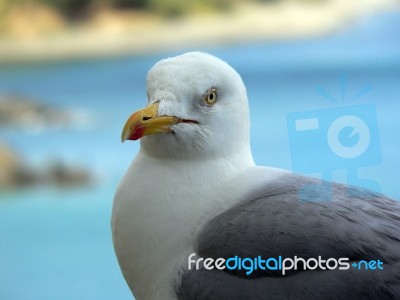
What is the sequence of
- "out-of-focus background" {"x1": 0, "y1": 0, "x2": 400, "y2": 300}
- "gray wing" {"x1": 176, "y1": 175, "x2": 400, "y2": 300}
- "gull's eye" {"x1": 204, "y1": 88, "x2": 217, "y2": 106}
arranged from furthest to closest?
1. "out-of-focus background" {"x1": 0, "y1": 0, "x2": 400, "y2": 300}
2. "gull's eye" {"x1": 204, "y1": 88, "x2": 217, "y2": 106}
3. "gray wing" {"x1": 176, "y1": 175, "x2": 400, "y2": 300}

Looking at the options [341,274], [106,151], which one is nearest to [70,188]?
[106,151]

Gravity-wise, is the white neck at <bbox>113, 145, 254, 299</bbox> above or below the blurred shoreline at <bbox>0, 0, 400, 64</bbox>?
below

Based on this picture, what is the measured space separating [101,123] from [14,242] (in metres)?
0.49

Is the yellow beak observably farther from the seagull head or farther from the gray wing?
the gray wing

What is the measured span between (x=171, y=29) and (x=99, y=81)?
304 millimetres

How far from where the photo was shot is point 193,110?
114cm

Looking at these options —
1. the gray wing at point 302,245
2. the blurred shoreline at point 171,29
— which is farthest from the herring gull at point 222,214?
the blurred shoreline at point 171,29

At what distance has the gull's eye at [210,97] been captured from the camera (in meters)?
1.15

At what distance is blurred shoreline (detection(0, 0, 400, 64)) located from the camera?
256 cm

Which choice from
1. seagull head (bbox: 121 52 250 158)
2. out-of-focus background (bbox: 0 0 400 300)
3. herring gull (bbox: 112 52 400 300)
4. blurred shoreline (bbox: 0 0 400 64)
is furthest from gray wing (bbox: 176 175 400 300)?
blurred shoreline (bbox: 0 0 400 64)

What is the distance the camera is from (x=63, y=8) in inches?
104

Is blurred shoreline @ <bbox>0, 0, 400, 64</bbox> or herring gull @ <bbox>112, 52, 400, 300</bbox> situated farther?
blurred shoreline @ <bbox>0, 0, 400, 64</bbox>

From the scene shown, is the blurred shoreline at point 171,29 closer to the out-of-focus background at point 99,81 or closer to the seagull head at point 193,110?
the out-of-focus background at point 99,81

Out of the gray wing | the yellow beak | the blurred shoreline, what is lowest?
the gray wing
